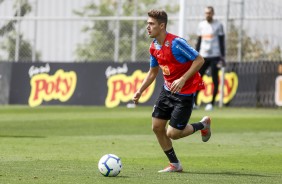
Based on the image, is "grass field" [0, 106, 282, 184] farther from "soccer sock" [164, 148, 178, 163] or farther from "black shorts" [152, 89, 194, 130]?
"black shorts" [152, 89, 194, 130]

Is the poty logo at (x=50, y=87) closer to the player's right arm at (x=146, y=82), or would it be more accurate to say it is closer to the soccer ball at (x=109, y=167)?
the player's right arm at (x=146, y=82)

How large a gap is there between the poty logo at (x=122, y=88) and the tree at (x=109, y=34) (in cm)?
146

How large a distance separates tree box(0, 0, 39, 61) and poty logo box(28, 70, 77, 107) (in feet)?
6.14

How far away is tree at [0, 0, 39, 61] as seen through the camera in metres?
27.4

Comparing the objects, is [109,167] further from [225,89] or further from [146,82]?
[225,89]

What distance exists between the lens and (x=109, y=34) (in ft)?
87.8

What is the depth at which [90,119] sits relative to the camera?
64.0ft

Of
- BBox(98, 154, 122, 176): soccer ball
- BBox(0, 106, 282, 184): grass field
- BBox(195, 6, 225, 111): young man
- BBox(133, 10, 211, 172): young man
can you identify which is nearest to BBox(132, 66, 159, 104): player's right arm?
BBox(133, 10, 211, 172): young man

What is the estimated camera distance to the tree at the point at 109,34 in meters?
26.1

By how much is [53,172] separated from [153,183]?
1.37 metres

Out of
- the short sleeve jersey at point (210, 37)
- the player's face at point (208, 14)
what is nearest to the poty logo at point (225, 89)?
the short sleeve jersey at point (210, 37)

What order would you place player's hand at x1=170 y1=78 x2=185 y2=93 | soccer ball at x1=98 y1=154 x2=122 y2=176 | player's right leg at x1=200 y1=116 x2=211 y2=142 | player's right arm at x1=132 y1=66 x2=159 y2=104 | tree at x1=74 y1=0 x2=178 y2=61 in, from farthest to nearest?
tree at x1=74 y1=0 x2=178 y2=61 < player's right leg at x1=200 y1=116 x2=211 y2=142 < player's right arm at x1=132 y1=66 x2=159 y2=104 < player's hand at x1=170 y1=78 x2=185 y2=93 < soccer ball at x1=98 y1=154 x2=122 y2=176

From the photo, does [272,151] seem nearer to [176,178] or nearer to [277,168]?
[277,168]

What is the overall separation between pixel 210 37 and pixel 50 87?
5.49m
